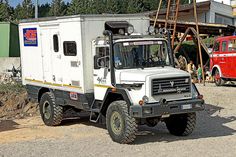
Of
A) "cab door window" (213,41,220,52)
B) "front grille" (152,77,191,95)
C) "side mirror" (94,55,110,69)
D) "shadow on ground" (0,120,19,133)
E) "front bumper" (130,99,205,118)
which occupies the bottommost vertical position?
"shadow on ground" (0,120,19,133)

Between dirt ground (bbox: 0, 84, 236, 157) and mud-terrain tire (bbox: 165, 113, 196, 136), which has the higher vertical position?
mud-terrain tire (bbox: 165, 113, 196, 136)

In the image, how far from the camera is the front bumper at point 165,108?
11.2m

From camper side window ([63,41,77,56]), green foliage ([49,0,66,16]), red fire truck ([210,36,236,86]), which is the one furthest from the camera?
green foliage ([49,0,66,16])

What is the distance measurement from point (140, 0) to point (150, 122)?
341ft

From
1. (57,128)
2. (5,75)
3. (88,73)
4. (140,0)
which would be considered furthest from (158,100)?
(140,0)

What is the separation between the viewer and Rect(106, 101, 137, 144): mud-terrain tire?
37.8ft

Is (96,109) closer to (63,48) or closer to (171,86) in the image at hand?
(63,48)

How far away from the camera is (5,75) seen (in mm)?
25219

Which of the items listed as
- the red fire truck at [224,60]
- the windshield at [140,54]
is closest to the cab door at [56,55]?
the windshield at [140,54]

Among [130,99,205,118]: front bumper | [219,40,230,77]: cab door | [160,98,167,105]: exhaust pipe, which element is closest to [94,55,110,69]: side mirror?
[130,99,205,118]: front bumper

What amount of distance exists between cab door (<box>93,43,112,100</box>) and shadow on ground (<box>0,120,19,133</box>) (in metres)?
3.62

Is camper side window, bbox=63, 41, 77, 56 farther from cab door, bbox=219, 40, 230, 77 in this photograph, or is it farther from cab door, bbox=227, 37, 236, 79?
cab door, bbox=219, 40, 230, 77

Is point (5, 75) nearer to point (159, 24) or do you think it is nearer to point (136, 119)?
point (159, 24)

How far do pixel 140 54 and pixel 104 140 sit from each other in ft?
7.72
